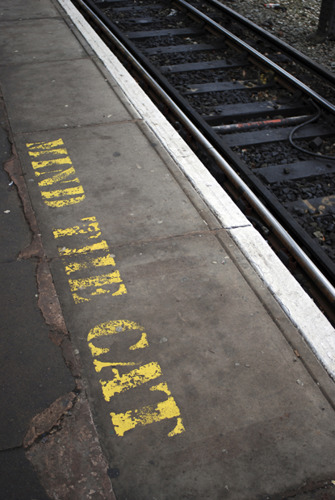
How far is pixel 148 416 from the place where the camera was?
3.14 meters

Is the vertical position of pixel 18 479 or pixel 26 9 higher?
pixel 26 9

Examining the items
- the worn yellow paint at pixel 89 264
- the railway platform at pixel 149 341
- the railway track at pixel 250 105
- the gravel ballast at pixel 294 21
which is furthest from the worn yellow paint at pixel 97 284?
the gravel ballast at pixel 294 21

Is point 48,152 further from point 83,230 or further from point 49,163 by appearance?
point 83,230

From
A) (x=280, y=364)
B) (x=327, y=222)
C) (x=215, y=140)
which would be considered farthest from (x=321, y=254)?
(x=215, y=140)

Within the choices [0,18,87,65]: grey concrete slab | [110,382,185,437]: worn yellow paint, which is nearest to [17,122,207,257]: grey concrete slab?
[110,382,185,437]: worn yellow paint

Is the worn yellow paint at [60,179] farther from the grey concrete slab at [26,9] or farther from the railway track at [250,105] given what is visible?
the grey concrete slab at [26,9]

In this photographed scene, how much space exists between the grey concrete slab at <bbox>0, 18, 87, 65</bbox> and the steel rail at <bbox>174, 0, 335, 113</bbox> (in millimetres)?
2777

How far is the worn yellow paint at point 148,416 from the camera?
3.08m

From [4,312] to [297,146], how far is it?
4.28 meters

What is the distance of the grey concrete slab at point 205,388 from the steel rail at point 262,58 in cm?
405

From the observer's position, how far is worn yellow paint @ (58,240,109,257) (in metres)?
4.41

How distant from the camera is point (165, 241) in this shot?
4.56m

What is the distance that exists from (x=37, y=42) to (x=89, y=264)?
20.8ft

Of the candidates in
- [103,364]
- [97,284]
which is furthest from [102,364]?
[97,284]
